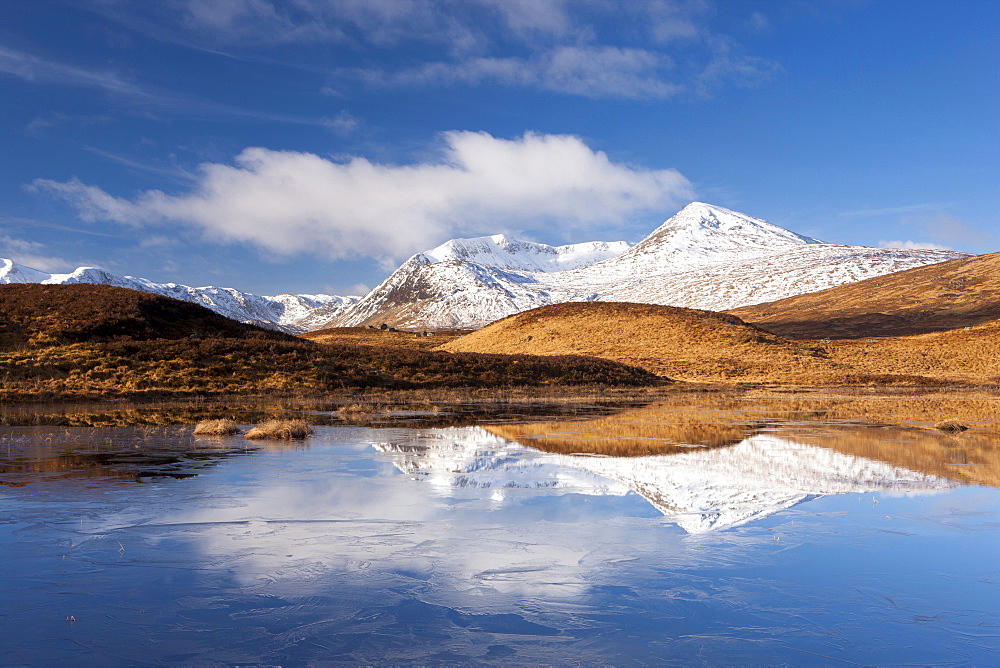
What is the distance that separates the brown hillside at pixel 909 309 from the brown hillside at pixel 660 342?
7884 cm

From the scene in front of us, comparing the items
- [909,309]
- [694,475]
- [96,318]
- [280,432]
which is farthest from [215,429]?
[909,309]

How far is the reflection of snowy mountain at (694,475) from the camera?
1238 centimetres

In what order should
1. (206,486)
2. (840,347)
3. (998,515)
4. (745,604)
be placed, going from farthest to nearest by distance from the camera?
(840,347)
(206,486)
(998,515)
(745,604)

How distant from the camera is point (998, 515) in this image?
37.9ft

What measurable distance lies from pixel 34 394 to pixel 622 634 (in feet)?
118

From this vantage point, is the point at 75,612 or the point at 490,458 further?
the point at 490,458

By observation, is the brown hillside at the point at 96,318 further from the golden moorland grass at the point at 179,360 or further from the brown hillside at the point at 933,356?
the brown hillside at the point at 933,356

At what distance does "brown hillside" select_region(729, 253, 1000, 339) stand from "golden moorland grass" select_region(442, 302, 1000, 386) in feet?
254

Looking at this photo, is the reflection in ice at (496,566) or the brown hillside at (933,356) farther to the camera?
the brown hillside at (933,356)

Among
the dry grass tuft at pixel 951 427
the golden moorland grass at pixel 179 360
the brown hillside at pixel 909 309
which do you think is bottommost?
the dry grass tuft at pixel 951 427

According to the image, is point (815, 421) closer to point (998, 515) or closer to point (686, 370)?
point (998, 515)

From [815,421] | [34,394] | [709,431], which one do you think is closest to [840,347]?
[815,421]

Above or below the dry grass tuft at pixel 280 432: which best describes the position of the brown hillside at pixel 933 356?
above

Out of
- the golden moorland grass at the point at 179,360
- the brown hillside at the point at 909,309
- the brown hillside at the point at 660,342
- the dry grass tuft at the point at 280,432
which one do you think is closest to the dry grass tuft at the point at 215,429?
the dry grass tuft at the point at 280,432
